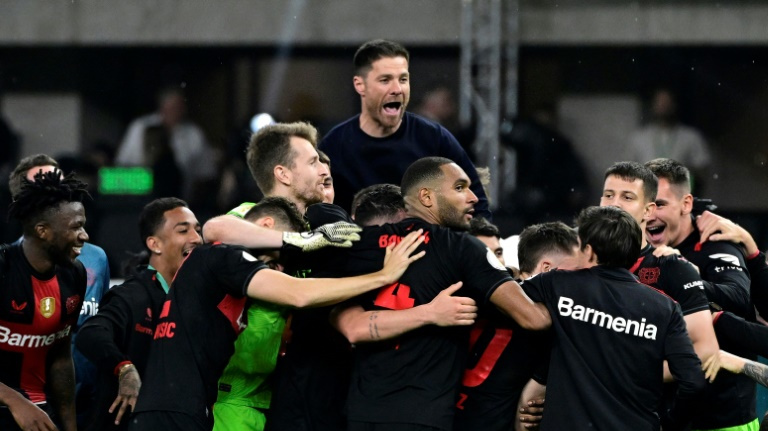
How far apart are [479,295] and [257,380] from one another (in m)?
1.33

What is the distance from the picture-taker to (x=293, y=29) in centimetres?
1644

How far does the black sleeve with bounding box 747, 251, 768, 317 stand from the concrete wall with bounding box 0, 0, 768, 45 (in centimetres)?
927

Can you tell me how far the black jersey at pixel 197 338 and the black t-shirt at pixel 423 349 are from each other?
0.68 metres

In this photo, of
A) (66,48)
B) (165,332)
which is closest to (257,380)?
(165,332)

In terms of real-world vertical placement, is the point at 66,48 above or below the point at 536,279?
above

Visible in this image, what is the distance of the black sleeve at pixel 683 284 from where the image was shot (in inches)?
230

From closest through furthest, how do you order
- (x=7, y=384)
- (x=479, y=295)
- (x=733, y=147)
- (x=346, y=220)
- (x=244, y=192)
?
1. (x=479, y=295)
2. (x=346, y=220)
3. (x=7, y=384)
4. (x=244, y=192)
5. (x=733, y=147)

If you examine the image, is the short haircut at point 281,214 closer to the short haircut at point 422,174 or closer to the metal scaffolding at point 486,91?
the short haircut at point 422,174

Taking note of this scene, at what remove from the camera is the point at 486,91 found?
14125mm

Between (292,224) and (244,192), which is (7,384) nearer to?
(292,224)

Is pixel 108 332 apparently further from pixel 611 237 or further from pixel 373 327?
pixel 611 237

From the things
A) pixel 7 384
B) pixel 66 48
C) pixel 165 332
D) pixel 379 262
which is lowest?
pixel 7 384

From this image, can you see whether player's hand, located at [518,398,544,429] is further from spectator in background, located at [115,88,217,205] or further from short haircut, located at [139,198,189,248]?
spectator in background, located at [115,88,217,205]

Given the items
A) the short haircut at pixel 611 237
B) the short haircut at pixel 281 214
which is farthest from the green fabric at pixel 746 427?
the short haircut at pixel 281 214
